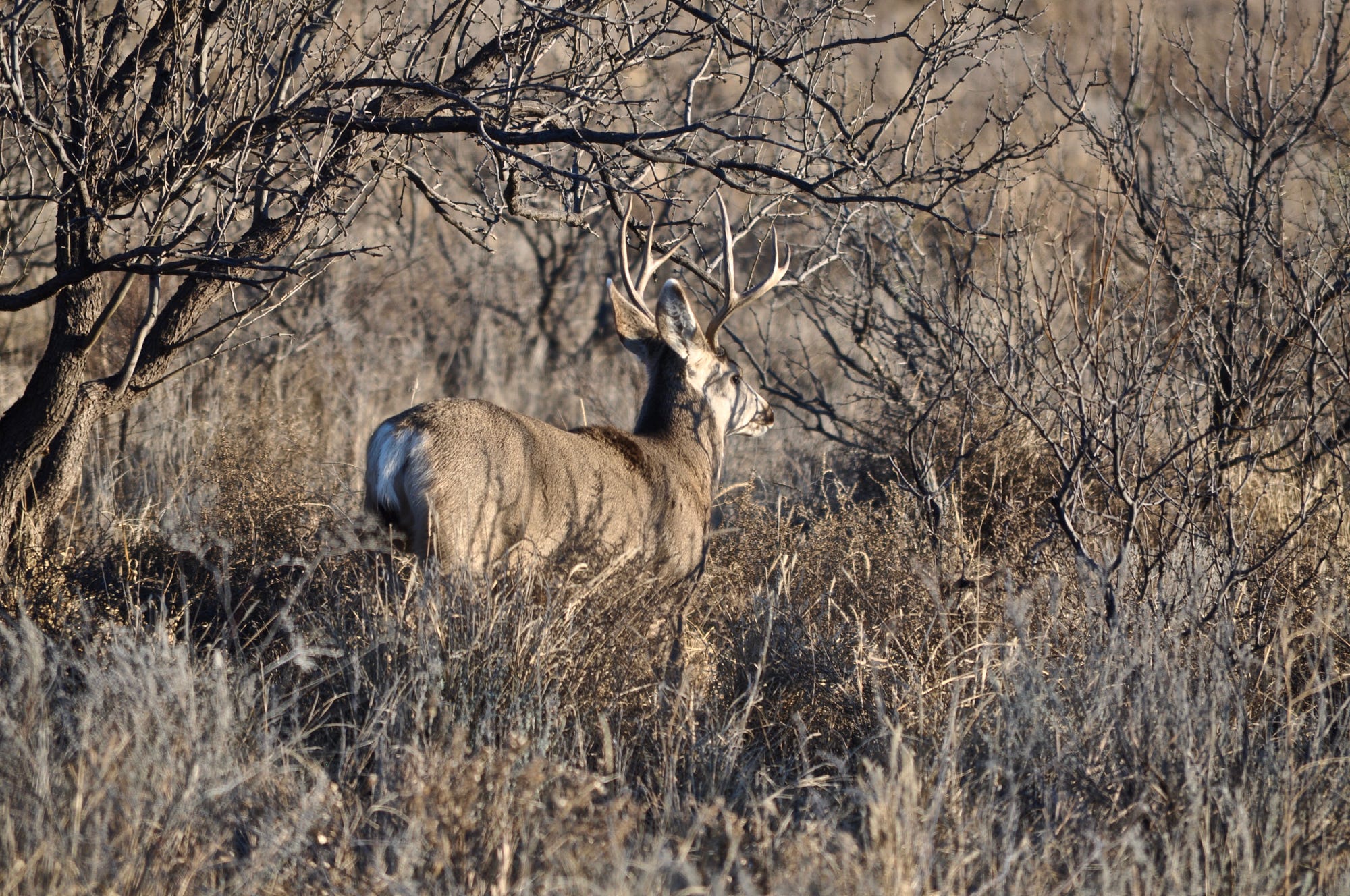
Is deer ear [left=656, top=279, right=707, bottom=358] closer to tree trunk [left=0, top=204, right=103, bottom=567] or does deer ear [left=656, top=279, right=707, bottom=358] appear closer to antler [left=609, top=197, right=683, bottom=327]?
antler [left=609, top=197, right=683, bottom=327]

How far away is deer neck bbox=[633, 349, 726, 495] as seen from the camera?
6.46 meters

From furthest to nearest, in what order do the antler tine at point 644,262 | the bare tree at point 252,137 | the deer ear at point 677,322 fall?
the deer ear at point 677,322 < the antler tine at point 644,262 < the bare tree at point 252,137

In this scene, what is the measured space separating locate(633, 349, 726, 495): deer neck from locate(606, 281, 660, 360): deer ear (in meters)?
0.12

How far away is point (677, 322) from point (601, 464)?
1235mm

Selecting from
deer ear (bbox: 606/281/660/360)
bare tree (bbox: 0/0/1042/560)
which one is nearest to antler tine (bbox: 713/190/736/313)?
bare tree (bbox: 0/0/1042/560)

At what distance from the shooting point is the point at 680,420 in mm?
6543

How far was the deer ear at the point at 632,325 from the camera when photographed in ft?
20.9

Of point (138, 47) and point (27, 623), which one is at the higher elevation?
point (138, 47)

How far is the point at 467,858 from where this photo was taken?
9.86 ft

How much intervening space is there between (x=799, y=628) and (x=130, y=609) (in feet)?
7.84

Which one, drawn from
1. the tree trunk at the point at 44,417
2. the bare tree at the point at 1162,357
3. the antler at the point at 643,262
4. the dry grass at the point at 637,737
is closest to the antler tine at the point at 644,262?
the antler at the point at 643,262

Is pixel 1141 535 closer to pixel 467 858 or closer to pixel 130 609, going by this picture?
pixel 467 858

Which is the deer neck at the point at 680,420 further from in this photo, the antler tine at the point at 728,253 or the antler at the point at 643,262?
the antler tine at the point at 728,253

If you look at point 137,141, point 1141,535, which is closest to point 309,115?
point 137,141
